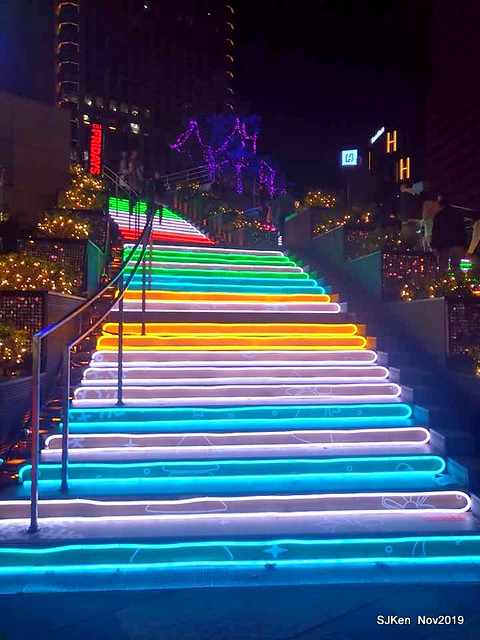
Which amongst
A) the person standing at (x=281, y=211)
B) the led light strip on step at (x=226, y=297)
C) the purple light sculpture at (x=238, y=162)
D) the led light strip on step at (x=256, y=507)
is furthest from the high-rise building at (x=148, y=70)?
the led light strip on step at (x=256, y=507)

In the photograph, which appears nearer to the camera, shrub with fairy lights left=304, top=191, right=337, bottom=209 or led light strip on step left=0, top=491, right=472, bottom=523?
led light strip on step left=0, top=491, right=472, bottom=523

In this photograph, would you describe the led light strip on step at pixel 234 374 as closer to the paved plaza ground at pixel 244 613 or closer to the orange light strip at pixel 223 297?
the orange light strip at pixel 223 297

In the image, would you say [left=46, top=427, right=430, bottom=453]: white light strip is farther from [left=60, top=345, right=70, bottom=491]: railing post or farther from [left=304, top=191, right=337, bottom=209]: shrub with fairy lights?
[left=304, top=191, right=337, bottom=209]: shrub with fairy lights

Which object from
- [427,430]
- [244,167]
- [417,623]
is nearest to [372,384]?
[427,430]

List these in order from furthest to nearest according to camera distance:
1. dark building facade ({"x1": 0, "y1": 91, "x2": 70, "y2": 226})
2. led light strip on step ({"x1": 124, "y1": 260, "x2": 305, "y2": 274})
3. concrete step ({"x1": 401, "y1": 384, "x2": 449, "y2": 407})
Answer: dark building facade ({"x1": 0, "y1": 91, "x2": 70, "y2": 226}), led light strip on step ({"x1": 124, "y1": 260, "x2": 305, "y2": 274}), concrete step ({"x1": 401, "y1": 384, "x2": 449, "y2": 407})

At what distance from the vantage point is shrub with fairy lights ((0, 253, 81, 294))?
6.12 m

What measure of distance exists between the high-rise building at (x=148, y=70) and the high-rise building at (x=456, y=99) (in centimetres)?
2782

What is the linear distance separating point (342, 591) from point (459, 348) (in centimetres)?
337

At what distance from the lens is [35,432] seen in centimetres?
353

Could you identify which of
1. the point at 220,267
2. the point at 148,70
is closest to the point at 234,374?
the point at 220,267

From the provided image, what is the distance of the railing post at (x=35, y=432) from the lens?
138 inches

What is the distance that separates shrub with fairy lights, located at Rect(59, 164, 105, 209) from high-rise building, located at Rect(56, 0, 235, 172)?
129 ft

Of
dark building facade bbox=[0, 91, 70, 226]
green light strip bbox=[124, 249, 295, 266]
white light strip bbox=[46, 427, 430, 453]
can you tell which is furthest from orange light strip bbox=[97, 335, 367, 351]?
dark building facade bbox=[0, 91, 70, 226]

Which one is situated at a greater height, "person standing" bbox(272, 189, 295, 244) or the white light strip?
"person standing" bbox(272, 189, 295, 244)
